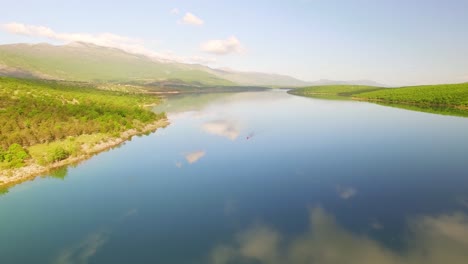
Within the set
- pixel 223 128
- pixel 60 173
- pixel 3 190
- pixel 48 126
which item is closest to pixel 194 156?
pixel 60 173

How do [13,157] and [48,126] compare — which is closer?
[13,157]

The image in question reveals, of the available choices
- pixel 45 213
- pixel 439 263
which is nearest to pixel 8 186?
pixel 45 213

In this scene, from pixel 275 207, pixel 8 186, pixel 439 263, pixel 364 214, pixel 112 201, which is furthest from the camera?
pixel 8 186

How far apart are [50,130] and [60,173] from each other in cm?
1414

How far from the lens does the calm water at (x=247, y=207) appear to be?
56.5 ft

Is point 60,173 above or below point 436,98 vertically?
below

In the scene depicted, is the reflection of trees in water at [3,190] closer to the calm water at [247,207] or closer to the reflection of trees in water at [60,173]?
the calm water at [247,207]

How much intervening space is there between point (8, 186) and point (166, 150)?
18797 millimetres

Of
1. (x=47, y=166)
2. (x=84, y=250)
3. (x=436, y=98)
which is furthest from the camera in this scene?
(x=436, y=98)

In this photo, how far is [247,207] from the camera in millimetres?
23078

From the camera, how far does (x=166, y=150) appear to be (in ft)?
136

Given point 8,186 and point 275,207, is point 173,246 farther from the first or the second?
point 8,186

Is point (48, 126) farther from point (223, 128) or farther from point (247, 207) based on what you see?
point (247, 207)

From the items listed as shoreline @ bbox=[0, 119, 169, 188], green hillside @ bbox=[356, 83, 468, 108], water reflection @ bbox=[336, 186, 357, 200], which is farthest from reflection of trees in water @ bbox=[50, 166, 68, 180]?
green hillside @ bbox=[356, 83, 468, 108]
